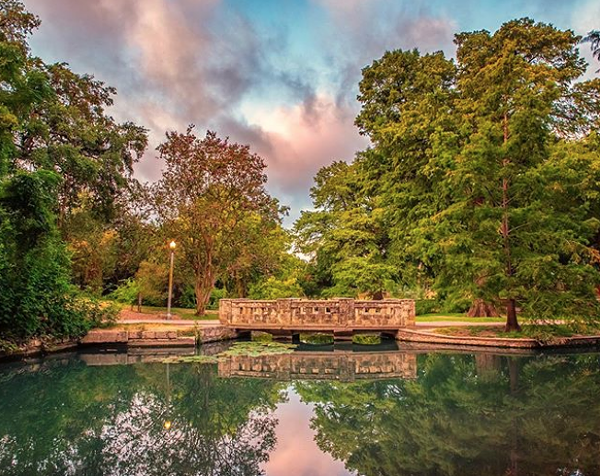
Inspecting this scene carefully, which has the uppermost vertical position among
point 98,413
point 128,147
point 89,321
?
point 128,147

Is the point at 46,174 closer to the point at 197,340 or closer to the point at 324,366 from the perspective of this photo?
the point at 197,340

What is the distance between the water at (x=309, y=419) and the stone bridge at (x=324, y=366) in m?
0.08

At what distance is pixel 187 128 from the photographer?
23.4 metres

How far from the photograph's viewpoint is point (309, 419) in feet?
25.6

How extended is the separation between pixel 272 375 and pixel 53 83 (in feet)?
52.7

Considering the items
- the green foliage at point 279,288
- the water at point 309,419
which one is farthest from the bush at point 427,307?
the water at point 309,419

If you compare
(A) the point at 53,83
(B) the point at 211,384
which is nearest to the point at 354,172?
(A) the point at 53,83

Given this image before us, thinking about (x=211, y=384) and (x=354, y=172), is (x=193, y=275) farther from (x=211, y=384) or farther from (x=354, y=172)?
(x=211, y=384)

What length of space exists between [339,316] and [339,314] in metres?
0.08

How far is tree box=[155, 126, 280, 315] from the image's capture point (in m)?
22.8

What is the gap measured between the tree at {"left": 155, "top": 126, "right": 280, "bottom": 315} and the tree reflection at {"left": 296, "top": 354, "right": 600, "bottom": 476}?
13852 millimetres

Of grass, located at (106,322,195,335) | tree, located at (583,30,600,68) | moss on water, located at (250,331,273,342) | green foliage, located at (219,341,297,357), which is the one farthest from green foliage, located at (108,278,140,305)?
tree, located at (583,30,600,68)

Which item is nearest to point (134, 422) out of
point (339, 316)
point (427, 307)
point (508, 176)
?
point (339, 316)

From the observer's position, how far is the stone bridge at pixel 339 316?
17.3 metres
